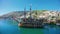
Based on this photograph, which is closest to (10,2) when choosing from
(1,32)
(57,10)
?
(1,32)

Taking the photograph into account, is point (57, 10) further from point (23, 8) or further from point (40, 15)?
point (23, 8)

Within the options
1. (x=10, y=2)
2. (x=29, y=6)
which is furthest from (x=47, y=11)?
(x=10, y=2)

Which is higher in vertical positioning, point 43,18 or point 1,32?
point 43,18

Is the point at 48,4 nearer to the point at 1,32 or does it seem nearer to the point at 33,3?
the point at 33,3

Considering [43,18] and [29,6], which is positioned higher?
[29,6]

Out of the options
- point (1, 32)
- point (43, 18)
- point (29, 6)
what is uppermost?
point (29, 6)
